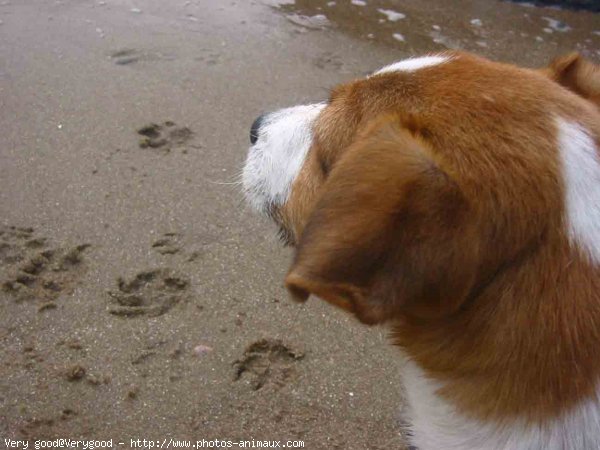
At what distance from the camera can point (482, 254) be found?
1.45 m

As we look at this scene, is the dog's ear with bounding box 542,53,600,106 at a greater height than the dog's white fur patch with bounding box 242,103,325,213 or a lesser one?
greater

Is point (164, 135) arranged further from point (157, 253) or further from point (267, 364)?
point (267, 364)

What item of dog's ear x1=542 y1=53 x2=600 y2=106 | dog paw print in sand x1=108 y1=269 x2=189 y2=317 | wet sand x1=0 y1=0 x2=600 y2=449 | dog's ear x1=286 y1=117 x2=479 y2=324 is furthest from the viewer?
dog paw print in sand x1=108 y1=269 x2=189 y2=317

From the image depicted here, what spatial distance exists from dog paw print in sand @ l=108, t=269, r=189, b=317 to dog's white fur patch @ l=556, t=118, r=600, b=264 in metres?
1.97

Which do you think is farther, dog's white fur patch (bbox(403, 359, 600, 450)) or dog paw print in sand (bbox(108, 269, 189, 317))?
dog paw print in sand (bbox(108, 269, 189, 317))

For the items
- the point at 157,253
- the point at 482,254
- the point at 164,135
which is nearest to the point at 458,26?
the point at 164,135

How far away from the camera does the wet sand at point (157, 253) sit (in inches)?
104

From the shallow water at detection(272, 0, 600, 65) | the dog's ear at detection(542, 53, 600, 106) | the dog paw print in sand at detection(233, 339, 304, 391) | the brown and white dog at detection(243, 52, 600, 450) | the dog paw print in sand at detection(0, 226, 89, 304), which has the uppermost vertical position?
the dog's ear at detection(542, 53, 600, 106)

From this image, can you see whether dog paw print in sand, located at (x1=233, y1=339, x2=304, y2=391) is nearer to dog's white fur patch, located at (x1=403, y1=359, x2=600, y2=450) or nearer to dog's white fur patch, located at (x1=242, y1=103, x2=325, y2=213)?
dog's white fur patch, located at (x1=242, y1=103, x2=325, y2=213)

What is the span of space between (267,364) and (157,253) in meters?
0.84

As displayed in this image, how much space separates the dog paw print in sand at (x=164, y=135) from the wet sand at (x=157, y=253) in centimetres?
1

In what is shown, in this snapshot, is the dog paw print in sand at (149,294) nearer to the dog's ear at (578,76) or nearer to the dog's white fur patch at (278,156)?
the dog's white fur patch at (278,156)

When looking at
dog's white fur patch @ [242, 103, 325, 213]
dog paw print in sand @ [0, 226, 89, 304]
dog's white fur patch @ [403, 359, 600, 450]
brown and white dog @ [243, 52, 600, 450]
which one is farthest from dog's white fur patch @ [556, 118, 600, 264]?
dog paw print in sand @ [0, 226, 89, 304]

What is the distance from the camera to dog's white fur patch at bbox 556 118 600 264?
1450mm
